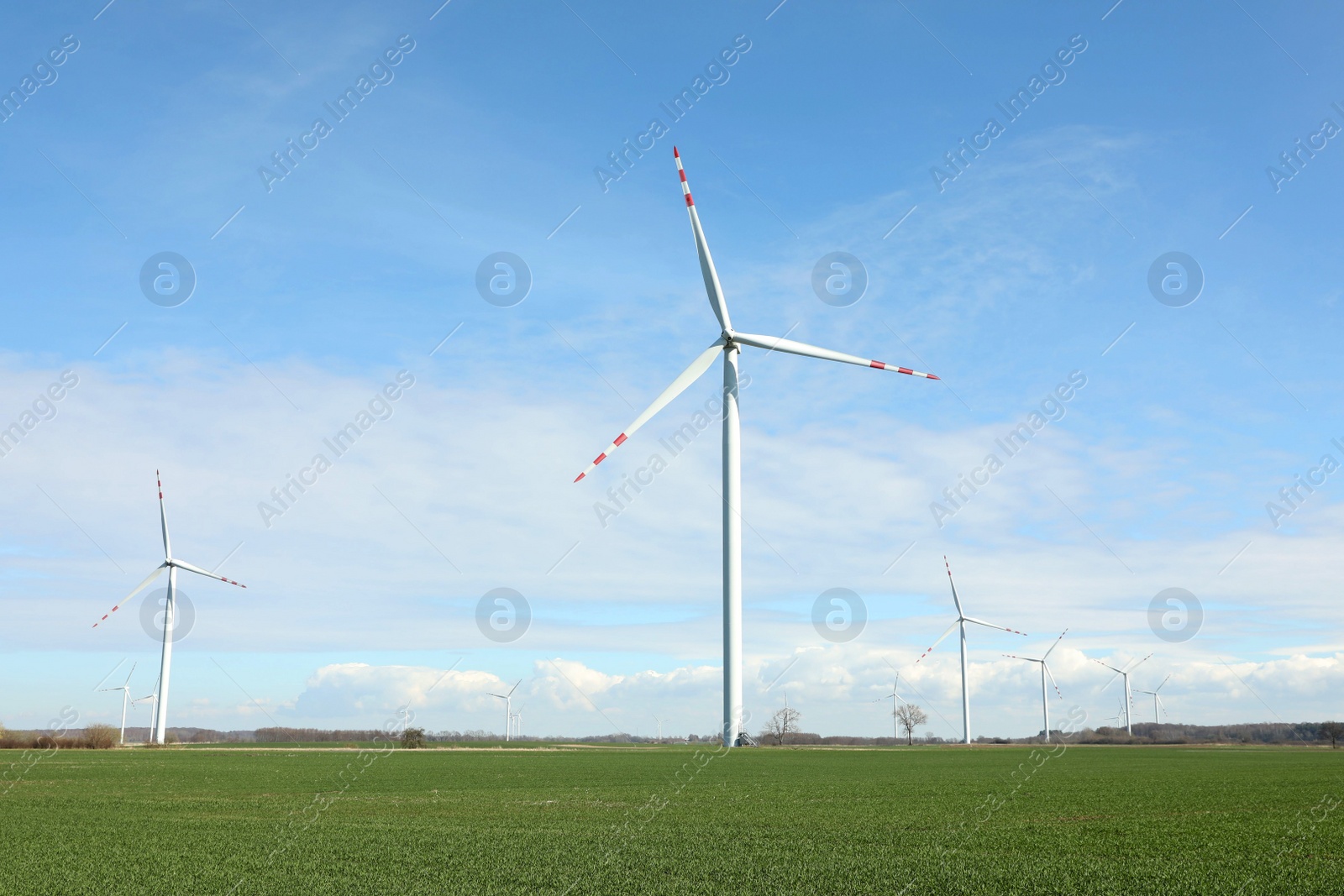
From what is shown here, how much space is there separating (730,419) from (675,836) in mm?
40686

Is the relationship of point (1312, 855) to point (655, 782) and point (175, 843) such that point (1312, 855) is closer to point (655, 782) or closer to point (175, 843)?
point (175, 843)

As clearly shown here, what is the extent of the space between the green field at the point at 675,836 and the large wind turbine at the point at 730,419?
2081 cm

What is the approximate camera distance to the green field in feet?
44.3

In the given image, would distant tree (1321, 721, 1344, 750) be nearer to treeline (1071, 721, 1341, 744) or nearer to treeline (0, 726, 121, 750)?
treeline (1071, 721, 1341, 744)

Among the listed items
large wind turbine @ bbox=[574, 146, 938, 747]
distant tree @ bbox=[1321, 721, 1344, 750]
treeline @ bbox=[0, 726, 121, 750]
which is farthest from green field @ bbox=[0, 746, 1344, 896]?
distant tree @ bbox=[1321, 721, 1344, 750]

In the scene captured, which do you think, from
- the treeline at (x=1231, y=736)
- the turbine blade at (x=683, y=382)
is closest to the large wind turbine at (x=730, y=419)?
the turbine blade at (x=683, y=382)

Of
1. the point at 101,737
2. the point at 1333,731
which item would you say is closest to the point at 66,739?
the point at 101,737

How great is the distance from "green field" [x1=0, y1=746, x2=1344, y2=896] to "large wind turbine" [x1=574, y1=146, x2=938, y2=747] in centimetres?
2081

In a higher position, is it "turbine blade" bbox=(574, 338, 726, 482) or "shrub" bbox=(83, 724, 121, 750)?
"turbine blade" bbox=(574, 338, 726, 482)

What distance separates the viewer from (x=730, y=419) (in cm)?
5769

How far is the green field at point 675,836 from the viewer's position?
44.3 ft

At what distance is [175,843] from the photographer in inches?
688

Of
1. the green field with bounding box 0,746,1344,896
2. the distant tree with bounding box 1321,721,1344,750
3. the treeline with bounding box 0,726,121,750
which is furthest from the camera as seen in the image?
the distant tree with bounding box 1321,721,1344,750

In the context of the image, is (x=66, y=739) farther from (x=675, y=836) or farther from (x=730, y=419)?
(x=675, y=836)
